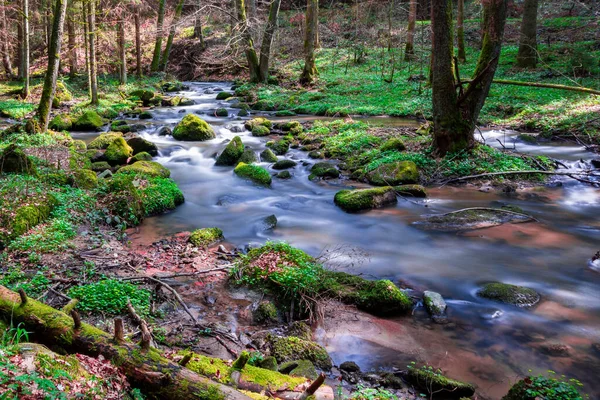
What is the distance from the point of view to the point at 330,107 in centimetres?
2055

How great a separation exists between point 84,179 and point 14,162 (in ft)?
4.42

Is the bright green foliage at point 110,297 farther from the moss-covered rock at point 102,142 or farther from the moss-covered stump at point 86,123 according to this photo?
the moss-covered stump at point 86,123

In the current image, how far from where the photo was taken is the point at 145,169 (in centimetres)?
1120

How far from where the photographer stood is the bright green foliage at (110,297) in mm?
5055

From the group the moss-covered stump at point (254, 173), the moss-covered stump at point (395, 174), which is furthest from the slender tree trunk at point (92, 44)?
the moss-covered stump at point (395, 174)

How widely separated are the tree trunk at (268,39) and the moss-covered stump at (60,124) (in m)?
11.5

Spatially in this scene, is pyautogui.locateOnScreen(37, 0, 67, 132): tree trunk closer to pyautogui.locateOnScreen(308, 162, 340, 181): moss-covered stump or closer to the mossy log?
pyautogui.locateOnScreen(308, 162, 340, 181): moss-covered stump

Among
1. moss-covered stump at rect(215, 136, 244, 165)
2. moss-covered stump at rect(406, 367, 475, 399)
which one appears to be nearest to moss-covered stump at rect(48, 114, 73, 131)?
moss-covered stump at rect(215, 136, 244, 165)

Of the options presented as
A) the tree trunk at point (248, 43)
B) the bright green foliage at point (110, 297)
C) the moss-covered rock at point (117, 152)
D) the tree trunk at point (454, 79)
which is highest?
the tree trunk at point (248, 43)

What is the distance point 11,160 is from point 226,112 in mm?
12011

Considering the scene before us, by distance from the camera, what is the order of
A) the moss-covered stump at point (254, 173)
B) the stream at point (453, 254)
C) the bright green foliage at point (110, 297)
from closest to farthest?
the bright green foliage at point (110, 297) < the stream at point (453, 254) < the moss-covered stump at point (254, 173)

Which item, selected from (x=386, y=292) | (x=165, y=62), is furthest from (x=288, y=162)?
(x=165, y=62)

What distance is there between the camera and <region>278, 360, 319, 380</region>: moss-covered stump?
4.33m

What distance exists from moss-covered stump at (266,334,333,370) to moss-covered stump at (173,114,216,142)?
1232 centimetres
